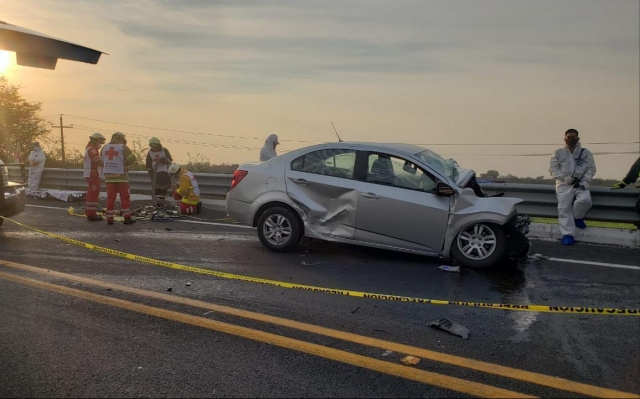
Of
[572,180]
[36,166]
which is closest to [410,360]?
[572,180]

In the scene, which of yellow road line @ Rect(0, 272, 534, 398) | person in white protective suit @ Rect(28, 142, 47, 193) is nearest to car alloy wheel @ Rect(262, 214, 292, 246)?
yellow road line @ Rect(0, 272, 534, 398)

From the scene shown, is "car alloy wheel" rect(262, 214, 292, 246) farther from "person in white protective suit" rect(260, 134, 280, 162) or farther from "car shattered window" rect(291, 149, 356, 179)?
"person in white protective suit" rect(260, 134, 280, 162)

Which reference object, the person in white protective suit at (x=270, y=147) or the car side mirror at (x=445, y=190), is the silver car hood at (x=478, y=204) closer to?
the car side mirror at (x=445, y=190)

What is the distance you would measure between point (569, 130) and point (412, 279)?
13.5 feet

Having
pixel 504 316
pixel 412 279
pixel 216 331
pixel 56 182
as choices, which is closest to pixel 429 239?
pixel 412 279

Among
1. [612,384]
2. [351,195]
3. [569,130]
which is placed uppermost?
[569,130]

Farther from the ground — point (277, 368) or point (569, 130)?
point (569, 130)

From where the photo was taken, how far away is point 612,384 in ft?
10.8

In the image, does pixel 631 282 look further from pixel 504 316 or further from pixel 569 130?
pixel 569 130

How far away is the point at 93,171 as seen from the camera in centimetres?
1080

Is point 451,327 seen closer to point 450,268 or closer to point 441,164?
point 450,268

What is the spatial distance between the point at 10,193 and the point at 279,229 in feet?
15.7

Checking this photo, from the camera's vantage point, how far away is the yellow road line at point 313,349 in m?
3.25

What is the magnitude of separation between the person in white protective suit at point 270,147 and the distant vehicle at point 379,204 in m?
3.33
